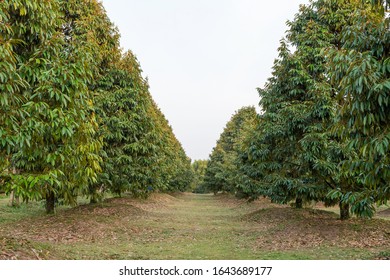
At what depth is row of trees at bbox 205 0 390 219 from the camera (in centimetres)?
595

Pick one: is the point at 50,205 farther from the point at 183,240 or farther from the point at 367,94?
the point at 367,94

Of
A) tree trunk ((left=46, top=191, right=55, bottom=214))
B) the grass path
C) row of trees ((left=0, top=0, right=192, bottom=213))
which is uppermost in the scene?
row of trees ((left=0, top=0, right=192, bottom=213))

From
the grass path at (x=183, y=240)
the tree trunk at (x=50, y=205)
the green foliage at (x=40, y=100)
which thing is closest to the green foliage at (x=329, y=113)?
the grass path at (x=183, y=240)

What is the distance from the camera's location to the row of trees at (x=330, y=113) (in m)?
5.95

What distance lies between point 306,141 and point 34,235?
369 inches

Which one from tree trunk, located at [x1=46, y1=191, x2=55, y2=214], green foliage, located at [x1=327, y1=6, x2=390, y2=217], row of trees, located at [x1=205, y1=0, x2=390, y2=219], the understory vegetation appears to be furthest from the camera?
tree trunk, located at [x1=46, y1=191, x2=55, y2=214]

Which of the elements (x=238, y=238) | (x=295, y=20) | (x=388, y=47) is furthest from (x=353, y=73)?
(x=295, y=20)

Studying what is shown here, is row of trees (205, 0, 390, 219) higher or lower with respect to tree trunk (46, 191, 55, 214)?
higher

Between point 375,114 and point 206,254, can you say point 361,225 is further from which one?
point 375,114

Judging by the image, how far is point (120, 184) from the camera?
16500mm

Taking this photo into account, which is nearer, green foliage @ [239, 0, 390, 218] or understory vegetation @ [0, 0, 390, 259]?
green foliage @ [239, 0, 390, 218]

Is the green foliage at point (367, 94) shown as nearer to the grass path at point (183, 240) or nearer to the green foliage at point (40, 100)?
the grass path at point (183, 240)

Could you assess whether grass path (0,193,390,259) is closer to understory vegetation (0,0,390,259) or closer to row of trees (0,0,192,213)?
understory vegetation (0,0,390,259)

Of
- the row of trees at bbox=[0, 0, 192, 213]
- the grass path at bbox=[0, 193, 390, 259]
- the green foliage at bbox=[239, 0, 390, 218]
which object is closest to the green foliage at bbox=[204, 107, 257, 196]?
the green foliage at bbox=[239, 0, 390, 218]
